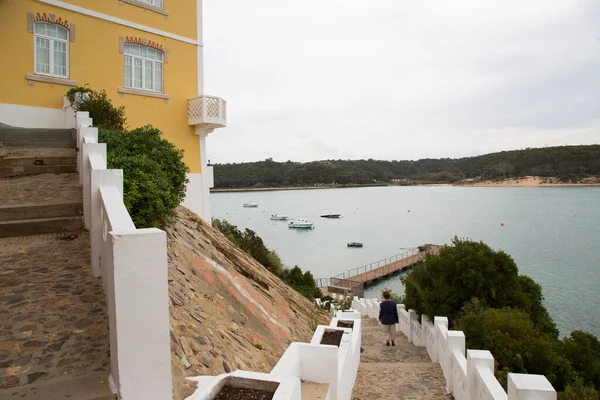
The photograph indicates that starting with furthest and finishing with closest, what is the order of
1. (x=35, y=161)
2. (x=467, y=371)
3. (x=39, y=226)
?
(x=35, y=161)
(x=467, y=371)
(x=39, y=226)

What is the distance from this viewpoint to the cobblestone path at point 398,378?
715 centimetres

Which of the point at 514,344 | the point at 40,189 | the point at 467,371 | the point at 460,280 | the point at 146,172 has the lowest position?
the point at 514,344

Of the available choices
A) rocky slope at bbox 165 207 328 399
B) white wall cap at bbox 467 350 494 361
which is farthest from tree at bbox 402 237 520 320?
white wall cap at bbox 467 350 494 361

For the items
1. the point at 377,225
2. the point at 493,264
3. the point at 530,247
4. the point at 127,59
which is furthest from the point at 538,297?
the point at 377,225

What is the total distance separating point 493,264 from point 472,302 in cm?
160

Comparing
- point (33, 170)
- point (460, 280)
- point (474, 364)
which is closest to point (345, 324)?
point (474, 364)

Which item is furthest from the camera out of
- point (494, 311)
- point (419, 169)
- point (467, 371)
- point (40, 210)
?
point (419, 169)

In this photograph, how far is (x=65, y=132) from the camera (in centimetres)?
1098

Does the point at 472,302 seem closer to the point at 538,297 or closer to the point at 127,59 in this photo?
the point at 538,297

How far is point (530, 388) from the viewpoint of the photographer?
14.8 ft

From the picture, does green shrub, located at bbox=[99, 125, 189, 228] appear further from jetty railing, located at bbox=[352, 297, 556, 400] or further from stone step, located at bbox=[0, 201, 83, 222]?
jetty railing, located at bbox=[352, 297, 556, 400]

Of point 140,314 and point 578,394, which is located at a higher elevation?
point 140,314

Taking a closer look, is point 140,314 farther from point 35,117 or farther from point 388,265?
point 388,265

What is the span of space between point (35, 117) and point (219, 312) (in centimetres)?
884
